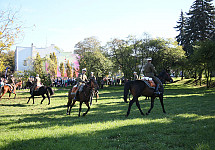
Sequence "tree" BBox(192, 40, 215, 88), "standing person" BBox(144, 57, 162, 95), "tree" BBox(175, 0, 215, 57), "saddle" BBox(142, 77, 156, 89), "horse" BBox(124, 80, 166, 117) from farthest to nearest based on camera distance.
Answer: "tree" BBox(175, 0, 215, 57) → "tree" BBox(192, 40, 215, 88) → "standing person" BBox(144, 57, 162, 95) → "saddle" BBox(142, 77, 156, 89) → "horse" BBox(124, 80, 166, 117)

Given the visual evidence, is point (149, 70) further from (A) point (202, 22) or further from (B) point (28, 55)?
(B) point (28, 55)

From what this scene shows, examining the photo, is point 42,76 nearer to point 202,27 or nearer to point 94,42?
point 94,42

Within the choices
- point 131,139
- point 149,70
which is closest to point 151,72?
point 149,70

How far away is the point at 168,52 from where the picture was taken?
1437 inches

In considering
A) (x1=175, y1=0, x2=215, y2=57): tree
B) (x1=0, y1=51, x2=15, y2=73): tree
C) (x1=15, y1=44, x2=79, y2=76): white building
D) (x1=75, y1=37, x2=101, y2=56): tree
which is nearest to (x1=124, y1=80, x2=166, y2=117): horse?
(x1=0, y1=51, x2=15, y2=73): tree

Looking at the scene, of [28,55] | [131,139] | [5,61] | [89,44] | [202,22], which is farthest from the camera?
[28,55]

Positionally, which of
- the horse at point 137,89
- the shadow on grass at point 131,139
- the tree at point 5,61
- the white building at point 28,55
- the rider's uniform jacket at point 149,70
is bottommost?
the shadow on grass at point 131,139

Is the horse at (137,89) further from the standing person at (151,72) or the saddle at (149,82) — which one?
the standing person at (151,72)

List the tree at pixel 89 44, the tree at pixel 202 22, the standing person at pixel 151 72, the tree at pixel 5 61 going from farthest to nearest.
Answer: the tree at pixel 89 44, the tree at pixel 202 22, the tree at pixel 5 61, the standing person at pixel 151 72

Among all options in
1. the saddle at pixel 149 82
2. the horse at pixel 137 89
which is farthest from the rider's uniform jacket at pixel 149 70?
the horse at pixel 137 89

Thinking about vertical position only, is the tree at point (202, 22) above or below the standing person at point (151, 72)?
above

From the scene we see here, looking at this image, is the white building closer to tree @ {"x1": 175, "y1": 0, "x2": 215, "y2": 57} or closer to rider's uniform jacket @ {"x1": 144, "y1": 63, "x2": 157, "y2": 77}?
tree @ {"x1": 175, "y1": 0, "x2": 215, "y2": 57}

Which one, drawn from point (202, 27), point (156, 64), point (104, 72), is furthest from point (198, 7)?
point (104, 72)

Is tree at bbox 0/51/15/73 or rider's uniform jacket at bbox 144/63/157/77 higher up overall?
tree at bbox 0/51/15/73
